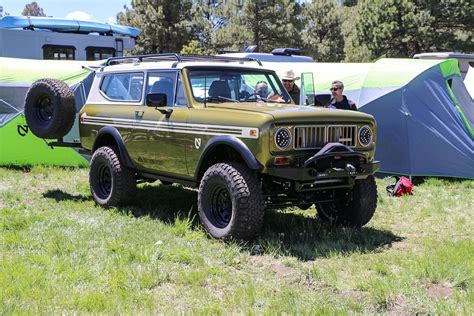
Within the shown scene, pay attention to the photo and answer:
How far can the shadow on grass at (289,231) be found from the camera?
5602mm

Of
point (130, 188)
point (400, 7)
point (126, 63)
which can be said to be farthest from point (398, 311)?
point (400, 7)

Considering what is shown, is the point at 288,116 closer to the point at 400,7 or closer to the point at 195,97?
the point at 195,97

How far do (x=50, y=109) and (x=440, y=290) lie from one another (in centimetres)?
601

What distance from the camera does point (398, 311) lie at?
13.7 feet

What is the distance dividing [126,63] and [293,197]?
3.28 m

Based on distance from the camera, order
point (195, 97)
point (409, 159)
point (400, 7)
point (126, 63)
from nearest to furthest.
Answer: point (195, 97), point (126, 63), point (409, 159), point (400, 7)

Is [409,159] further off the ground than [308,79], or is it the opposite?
[308,79]

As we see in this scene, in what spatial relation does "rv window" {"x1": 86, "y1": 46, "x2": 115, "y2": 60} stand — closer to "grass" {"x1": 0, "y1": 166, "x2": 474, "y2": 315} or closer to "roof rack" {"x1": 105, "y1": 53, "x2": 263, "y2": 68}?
"roof rack" {"x1": 105, "y1": 53, "x2": 263, "y2": 68}

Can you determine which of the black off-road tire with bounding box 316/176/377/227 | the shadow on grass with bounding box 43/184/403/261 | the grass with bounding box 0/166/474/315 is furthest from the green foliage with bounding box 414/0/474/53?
the black off-road tire with bounding box 316/176/377/227

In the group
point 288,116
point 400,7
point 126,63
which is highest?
point 400,7

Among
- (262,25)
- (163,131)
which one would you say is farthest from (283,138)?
(262,25)

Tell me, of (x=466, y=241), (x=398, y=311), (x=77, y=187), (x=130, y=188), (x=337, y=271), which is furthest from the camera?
(x=77, y=187)

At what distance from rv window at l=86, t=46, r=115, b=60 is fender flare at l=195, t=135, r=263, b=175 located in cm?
1007

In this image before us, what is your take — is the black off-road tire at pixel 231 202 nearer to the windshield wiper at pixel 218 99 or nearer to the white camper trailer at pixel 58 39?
the windshield wiper at pixel 218 99
